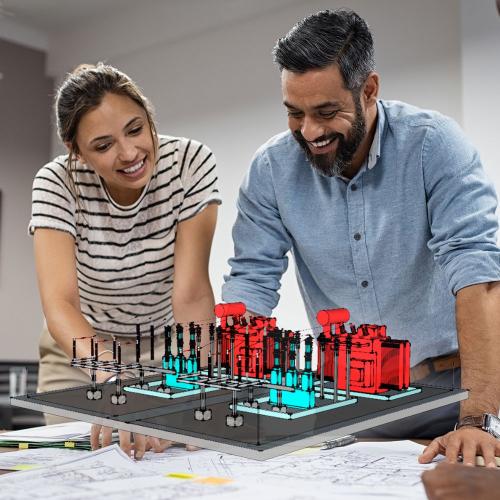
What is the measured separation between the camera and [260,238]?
1.80 meters

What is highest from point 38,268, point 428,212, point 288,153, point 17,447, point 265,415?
point 288,153

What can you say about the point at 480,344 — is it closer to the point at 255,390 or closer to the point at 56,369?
the point at 255,390

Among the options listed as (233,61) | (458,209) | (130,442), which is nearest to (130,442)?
(130,442)

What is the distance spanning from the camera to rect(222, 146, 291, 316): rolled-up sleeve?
5.80ft

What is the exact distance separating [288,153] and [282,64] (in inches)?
11.3

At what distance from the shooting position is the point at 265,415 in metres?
1.08

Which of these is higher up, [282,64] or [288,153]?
[282,64]

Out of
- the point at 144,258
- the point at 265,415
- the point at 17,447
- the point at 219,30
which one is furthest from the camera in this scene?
the point at 219,30

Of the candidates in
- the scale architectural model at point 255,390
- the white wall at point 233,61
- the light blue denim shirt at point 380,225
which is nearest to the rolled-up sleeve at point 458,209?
the light blue denim shirt at point 380,225

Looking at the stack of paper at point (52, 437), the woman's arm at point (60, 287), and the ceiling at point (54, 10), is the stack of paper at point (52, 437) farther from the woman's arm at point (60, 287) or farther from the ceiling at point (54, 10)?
the ceiling at point (54, 10)

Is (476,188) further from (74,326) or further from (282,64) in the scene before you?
(74,326)

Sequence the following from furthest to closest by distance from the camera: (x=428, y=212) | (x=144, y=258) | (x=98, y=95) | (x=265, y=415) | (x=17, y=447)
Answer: (x=144, y=258), (x=98, y=95), (x=428, y=212), (x=17, y=447), (x=265, y=415)

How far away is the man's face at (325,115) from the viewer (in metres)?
1.50

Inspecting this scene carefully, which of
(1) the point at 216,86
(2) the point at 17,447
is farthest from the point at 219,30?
(2) the point at 17,447
